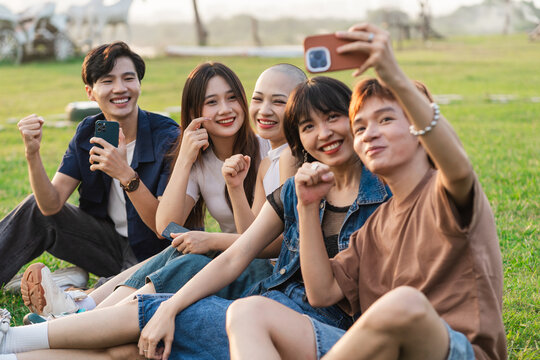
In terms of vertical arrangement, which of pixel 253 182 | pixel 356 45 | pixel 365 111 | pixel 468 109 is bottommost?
pixel 468 109

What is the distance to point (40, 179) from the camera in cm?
386

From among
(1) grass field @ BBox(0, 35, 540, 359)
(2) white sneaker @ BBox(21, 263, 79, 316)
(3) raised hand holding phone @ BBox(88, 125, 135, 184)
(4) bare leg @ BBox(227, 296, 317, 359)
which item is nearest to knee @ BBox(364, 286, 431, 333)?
(4) bare leg @ BBox(227, 296, 317, 359)

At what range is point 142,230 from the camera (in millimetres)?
3949

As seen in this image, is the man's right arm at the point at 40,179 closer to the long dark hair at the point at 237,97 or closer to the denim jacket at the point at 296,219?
the long dark hair at the point at 237,97

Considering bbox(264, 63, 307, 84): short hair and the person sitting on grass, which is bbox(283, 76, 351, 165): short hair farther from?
bbox(264, 63, 307, 84): short hair

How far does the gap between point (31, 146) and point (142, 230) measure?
0.72 meters

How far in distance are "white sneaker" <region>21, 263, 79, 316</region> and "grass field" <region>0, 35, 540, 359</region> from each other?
1.32 feet

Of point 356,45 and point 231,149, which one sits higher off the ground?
point 356,45

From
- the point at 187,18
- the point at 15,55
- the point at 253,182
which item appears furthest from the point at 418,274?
the point at 187,18

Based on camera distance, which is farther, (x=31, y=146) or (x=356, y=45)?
(x=31, y=146)

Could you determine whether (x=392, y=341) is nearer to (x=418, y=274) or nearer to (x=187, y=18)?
(x=418, y=274)

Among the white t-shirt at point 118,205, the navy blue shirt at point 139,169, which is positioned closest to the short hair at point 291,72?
the navy blue shirt at point 139,169

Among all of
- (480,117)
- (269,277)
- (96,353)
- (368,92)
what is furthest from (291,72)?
(480,117)

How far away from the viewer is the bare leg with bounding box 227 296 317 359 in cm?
228
